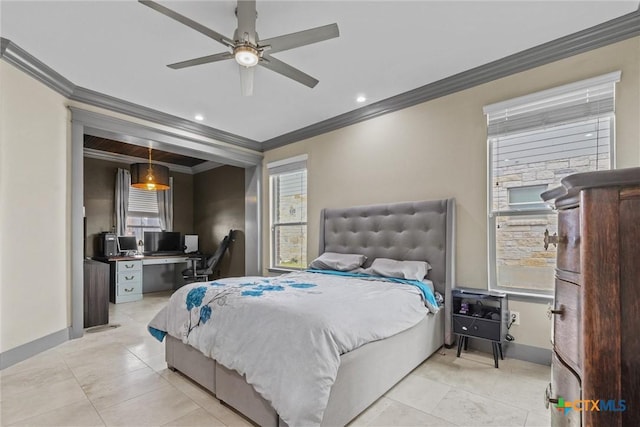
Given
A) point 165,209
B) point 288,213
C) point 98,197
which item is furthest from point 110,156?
point 288,213

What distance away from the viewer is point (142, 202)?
21.6 feet

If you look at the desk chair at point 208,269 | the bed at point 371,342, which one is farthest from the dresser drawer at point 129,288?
the bed at point 371,342

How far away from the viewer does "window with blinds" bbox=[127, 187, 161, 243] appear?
6.43 meters

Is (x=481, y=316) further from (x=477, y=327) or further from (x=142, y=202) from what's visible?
(x=142, y=202)

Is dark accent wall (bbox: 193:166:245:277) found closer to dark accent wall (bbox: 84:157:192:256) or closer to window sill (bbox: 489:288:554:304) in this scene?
dark accent wall (bbox: 84:157:192:256)

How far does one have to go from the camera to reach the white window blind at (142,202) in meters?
6.43

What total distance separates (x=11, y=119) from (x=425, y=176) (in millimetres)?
4047

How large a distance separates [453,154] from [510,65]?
36.2 inches

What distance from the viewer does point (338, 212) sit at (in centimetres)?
425

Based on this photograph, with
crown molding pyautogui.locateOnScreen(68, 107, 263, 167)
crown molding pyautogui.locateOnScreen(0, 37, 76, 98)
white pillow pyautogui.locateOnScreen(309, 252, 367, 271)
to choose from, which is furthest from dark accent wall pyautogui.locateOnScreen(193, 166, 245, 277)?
crown molding pyautogui.locateOnScreen(0, 37, 76, 98)

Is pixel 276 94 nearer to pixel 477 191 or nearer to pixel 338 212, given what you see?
pixel 338 212

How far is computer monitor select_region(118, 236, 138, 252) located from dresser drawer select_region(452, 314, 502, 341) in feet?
19.0

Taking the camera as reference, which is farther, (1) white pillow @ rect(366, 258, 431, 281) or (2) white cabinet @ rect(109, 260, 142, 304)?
→ (2) white cabinet @ rect(109, 260, 142, 304)

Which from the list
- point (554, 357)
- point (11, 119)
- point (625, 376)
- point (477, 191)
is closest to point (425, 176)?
point (477, 191)
